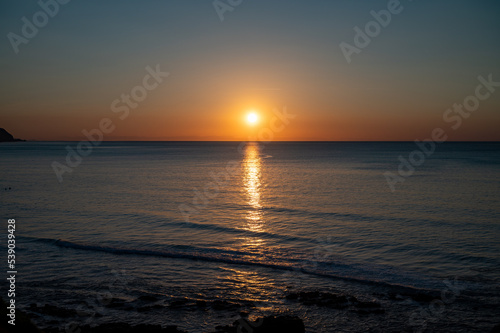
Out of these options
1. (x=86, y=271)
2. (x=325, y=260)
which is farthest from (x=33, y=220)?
(x=325, y=260)

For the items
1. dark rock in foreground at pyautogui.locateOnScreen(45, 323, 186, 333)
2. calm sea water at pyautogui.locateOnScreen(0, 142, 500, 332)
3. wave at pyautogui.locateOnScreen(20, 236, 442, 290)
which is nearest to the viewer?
dark rock in foreground at pyautogui.locateOnScreen(45, 323, 186, 333)

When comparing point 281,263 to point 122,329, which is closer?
point 122,329

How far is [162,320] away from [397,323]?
751cm

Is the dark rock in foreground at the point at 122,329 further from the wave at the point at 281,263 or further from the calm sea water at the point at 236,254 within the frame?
the wave at the point at 281,263

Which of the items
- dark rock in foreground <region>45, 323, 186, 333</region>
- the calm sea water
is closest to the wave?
the calm sea water

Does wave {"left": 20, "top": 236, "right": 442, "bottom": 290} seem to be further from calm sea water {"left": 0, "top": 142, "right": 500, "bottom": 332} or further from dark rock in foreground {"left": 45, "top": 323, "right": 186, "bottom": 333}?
dark rock in foreground {"left": 45, "top": 323, "right": 186, "bottom": 333}

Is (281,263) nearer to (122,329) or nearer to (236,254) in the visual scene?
(236,254)

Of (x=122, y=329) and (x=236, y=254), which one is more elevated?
(x=122, y=329)

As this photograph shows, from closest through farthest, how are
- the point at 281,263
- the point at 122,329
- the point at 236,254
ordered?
the point at 122,329
the point at 281,263
the point at 236,254

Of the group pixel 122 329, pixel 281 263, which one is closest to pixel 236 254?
pixel 281 263

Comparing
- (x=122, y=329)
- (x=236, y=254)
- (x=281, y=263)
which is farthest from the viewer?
(x=236, y=254)

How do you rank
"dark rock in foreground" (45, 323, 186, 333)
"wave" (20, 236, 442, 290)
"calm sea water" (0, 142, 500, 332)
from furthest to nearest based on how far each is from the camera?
"wave" (20, 236, 442, 290) → "calm sea water" (0, 142, 500, 332) → "dark rock in foreground" (45, 323, 186, 333)

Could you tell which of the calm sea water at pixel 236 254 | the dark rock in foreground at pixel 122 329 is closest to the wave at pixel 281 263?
the calm sea water at pixel 236 254

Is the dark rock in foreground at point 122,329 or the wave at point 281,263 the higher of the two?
the dark rock in foreground at point 122,329
